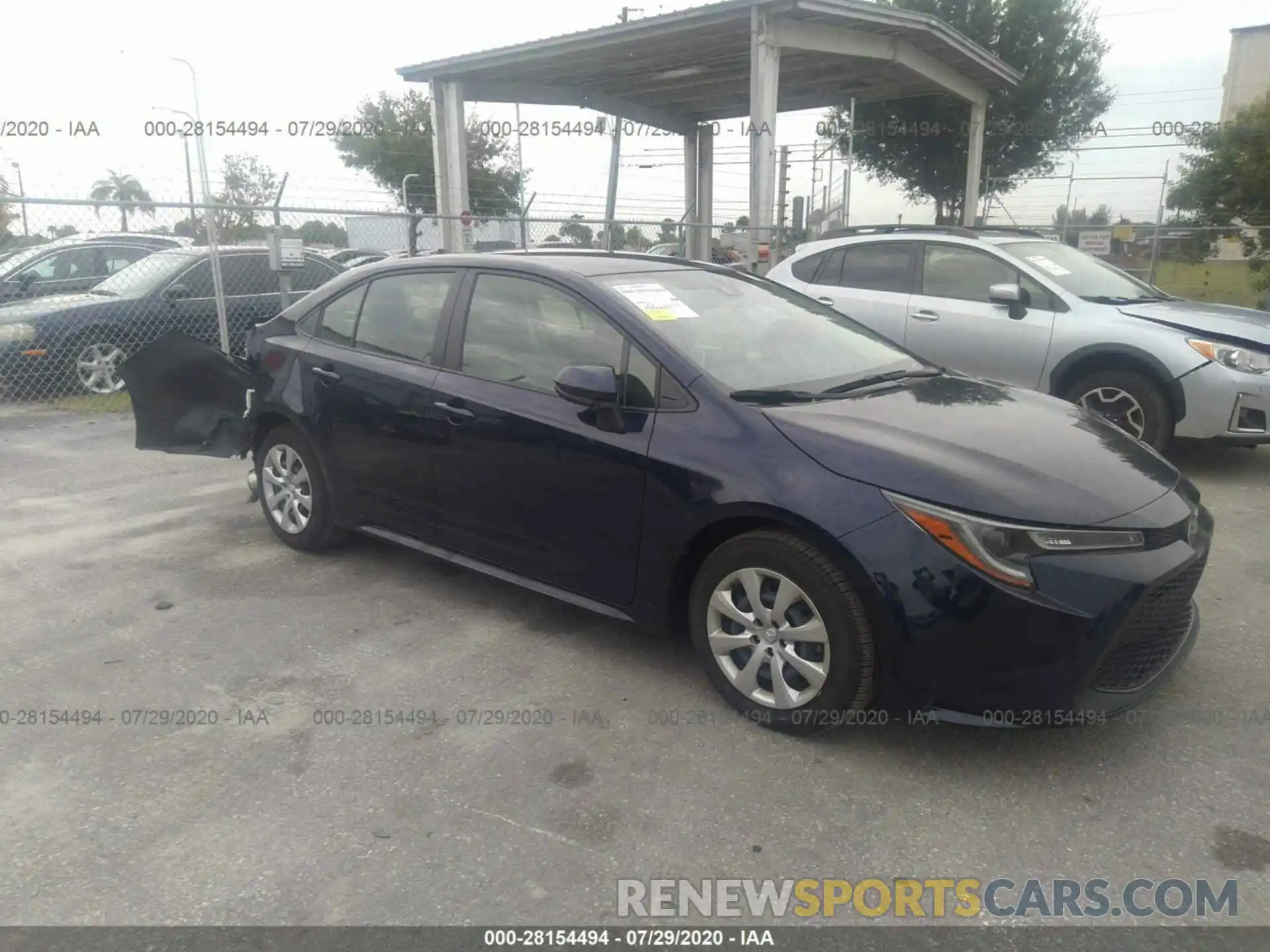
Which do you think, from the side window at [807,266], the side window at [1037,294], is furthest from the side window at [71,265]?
the side window at [1037,294]

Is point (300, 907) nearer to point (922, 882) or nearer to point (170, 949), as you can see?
point (170, 949)

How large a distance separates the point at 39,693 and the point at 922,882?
3.15 m

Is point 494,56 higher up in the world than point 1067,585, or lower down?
higher up

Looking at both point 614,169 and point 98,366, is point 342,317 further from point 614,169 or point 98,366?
point 614,169

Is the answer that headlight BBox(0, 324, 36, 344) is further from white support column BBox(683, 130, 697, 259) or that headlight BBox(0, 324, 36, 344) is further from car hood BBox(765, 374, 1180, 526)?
white support column BBox(683, 130, 697, 259)

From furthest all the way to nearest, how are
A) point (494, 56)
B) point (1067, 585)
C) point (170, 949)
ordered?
point (494, 56) → point (1067, 585) → point (170, 949)

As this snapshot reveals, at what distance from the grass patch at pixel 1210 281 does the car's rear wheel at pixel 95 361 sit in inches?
Result: 635

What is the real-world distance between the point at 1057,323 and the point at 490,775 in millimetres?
5323

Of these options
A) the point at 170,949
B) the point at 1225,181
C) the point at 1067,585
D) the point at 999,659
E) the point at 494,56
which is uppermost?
the point at 494,56

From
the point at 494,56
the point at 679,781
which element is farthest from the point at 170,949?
the point at 494,56

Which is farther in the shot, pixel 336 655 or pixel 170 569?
pixel 170 569

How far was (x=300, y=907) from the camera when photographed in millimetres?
2350

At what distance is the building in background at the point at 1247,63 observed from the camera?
52719 millimetres

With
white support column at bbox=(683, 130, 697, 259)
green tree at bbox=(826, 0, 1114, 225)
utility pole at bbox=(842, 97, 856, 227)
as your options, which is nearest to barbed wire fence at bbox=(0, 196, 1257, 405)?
utility pole at bbox=(842, 97, 856, 227)
